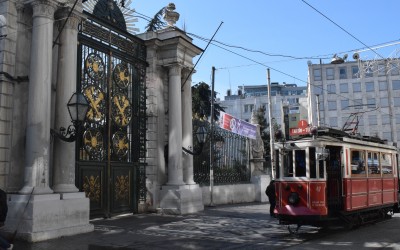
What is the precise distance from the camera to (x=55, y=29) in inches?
480

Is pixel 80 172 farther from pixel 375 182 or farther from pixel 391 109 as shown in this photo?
pixel 391 109

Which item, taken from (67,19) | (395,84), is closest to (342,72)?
(395,84)

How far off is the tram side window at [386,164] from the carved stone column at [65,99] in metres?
10.7

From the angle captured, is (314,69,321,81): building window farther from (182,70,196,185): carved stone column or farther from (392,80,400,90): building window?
(182,70,196,185): carved stone column

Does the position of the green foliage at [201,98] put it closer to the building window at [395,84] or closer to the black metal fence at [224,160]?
the black metal fence at [224,160]

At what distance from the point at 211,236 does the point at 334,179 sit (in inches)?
170

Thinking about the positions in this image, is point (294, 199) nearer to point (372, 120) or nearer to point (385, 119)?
point (372, 120)

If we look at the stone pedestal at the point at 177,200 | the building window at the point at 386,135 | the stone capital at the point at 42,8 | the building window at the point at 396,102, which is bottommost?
the stone pedestal at the point at 177,200

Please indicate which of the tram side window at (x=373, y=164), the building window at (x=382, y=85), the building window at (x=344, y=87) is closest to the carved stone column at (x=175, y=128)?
the tram side window at (x=373, y=164)

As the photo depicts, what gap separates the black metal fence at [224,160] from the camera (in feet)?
65.0

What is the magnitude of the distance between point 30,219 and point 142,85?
25.3ft

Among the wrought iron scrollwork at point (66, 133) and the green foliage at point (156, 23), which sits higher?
the green foliage at point (156, 23)

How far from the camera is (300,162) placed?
12.2m

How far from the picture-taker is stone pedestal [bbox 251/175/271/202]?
2336cm
